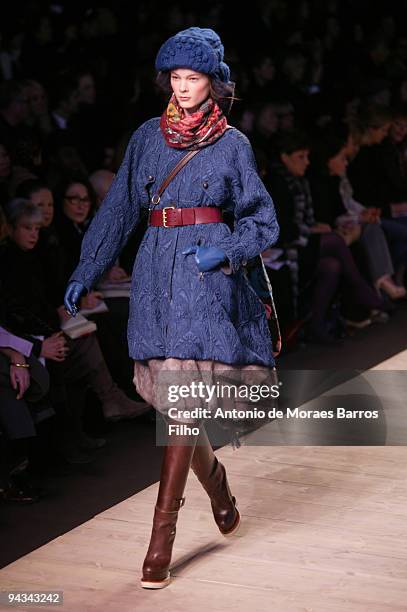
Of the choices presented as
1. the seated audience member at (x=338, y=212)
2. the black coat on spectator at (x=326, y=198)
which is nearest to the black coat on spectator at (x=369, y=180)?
the seated audience member at (x=338, y=212)

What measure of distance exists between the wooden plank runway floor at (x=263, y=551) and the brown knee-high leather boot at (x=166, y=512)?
0.16ft

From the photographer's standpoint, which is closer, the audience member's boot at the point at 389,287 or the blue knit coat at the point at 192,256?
the blue knit coat at the point at 192,256

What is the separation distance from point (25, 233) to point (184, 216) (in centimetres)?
153

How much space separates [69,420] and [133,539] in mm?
1118

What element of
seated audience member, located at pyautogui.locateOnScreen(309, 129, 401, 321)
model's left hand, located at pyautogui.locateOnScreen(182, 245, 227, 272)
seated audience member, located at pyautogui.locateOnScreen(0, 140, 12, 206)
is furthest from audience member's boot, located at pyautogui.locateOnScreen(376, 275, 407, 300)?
model's left hand, located at pyautogui.locateOnScreen(182, 245, 227, 272)

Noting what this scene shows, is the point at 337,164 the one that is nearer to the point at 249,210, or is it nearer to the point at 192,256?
the point at 249,210

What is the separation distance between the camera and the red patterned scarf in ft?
11.0

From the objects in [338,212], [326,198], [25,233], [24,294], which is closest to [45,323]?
[24,294]

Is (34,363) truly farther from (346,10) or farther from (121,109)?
(346,10)

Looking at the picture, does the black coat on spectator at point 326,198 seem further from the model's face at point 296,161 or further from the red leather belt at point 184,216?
the red leather belt at point 184,216

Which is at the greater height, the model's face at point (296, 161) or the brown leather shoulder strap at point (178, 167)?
the brown leather shoulder strap at point (178, 167)

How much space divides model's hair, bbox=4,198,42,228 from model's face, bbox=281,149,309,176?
250 centimetres

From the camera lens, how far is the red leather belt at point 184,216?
3.36 m

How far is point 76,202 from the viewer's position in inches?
213
